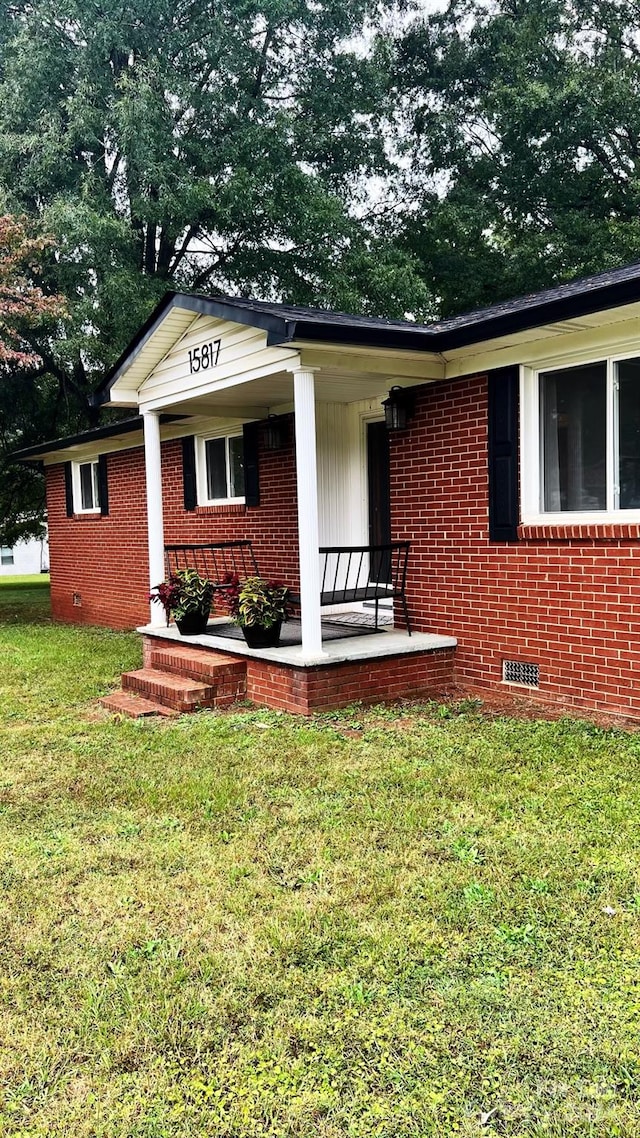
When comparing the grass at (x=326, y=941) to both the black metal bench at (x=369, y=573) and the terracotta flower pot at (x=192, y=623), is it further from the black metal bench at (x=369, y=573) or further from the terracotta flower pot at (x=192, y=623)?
the terracotta flower pot at (x=192, y=623)

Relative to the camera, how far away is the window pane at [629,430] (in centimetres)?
527

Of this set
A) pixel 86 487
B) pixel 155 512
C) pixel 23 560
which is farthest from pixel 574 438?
pixel 23 560

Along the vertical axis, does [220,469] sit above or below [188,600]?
above

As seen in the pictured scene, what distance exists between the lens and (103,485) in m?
12.8

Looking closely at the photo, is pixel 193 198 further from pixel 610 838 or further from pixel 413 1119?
pixel 413 1119

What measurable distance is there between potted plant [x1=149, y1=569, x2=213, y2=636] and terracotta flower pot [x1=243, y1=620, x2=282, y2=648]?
1115mm

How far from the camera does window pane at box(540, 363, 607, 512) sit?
18.0 ft

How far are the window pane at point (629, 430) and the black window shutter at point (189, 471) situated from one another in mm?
6238

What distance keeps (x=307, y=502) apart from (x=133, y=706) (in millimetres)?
2254

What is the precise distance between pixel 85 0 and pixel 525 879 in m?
16.9

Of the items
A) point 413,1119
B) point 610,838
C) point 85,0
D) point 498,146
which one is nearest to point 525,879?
point 610,838

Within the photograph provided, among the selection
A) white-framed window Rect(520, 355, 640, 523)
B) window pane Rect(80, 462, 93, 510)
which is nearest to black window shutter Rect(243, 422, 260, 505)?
white-framed window Rect(520, 355, 640, 523)

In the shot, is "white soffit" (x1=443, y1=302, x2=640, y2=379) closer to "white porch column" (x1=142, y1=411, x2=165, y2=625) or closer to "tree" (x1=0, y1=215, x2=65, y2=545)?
"white porch column" (x1=142, y1=411, x2=165, y2=625)

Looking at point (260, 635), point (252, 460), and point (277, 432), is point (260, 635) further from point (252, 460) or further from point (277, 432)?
point (252, 460)
